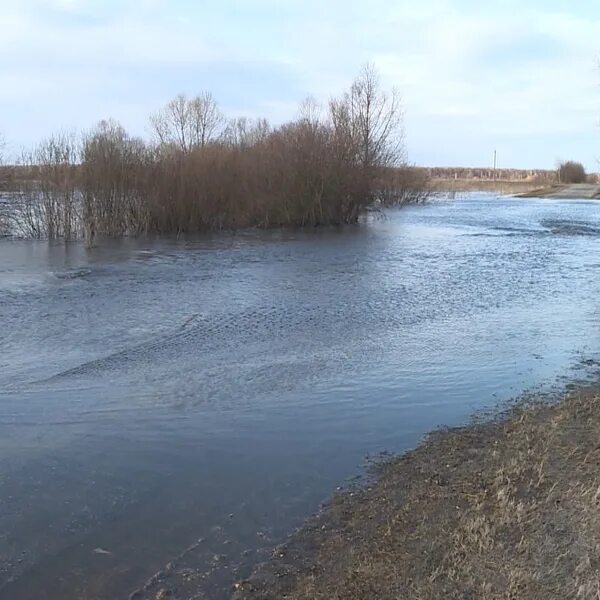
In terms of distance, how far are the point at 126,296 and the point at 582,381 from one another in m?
9.39

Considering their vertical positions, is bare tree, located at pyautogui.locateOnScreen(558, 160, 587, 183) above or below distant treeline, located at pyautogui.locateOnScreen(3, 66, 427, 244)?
above

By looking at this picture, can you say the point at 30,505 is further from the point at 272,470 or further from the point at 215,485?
the point at 272,470

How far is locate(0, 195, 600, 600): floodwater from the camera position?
475 cm

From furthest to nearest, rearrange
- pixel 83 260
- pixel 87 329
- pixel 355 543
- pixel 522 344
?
pixel 83 260 < pixel 87 329 < pixel 522 344 < pixel 355 543

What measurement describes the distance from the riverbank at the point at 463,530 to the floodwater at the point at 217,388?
13.0 inches

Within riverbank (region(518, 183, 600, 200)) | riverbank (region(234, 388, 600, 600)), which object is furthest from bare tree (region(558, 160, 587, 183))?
riverbank (region(234, 388, 600, 600))

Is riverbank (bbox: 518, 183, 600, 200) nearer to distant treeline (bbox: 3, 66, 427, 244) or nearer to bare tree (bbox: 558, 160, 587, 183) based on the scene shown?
bare tree (bbox: 558, 160, 587, 183)

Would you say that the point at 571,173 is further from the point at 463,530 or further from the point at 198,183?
the point at 463,530

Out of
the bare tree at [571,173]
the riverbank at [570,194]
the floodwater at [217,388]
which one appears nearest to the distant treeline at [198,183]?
the floodwater at [217,388]

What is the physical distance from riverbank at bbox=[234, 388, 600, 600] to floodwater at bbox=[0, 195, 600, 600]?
331 millimetres

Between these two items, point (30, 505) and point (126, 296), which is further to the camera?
point (126, 296)

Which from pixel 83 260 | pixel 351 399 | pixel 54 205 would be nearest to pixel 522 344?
pixel 351 399

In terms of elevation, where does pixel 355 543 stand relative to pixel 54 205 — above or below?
below

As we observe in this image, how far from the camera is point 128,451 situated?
6.28m
